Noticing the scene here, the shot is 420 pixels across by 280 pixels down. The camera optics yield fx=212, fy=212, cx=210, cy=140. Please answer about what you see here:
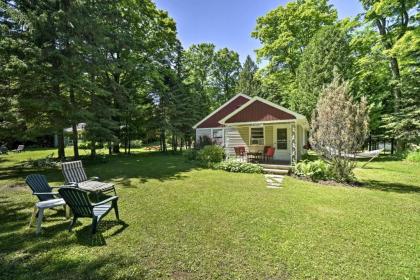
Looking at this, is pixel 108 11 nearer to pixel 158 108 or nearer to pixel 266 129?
pixel 158 108

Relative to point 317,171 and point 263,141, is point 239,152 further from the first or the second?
point 317,171

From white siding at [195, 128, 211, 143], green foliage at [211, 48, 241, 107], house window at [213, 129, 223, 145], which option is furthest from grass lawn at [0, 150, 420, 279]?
green foliage at [211, 48, 241, 107]

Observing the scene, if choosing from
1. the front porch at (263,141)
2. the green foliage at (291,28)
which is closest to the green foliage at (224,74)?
the green foliage at (291,28)

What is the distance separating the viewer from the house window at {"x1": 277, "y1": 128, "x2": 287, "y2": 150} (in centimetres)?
1412

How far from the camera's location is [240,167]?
11.2 meters

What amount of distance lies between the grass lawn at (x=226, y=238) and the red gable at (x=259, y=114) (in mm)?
5862

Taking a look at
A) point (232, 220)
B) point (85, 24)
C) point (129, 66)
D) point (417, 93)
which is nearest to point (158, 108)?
point (129, 66)

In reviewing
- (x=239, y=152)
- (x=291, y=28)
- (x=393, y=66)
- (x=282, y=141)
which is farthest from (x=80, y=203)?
(x=291, y=28)

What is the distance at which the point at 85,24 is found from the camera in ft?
35.4

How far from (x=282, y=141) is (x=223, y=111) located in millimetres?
7926

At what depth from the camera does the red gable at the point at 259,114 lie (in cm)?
1207

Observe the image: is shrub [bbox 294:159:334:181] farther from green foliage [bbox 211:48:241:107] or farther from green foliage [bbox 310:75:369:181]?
green foliage [bbox 211:48:241:107]

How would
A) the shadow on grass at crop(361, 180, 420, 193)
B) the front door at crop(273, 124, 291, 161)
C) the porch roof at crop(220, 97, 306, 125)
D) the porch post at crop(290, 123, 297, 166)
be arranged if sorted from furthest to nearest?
the front door at crop(273, 124, 291, 161) < the porch roof at crop(220, 97, 306, 125) < the porch post at crop(290, 123, 297, 166) < the shadow on grass at crop(361, 180, 420, 193)

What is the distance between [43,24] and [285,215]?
1264 centimetres
